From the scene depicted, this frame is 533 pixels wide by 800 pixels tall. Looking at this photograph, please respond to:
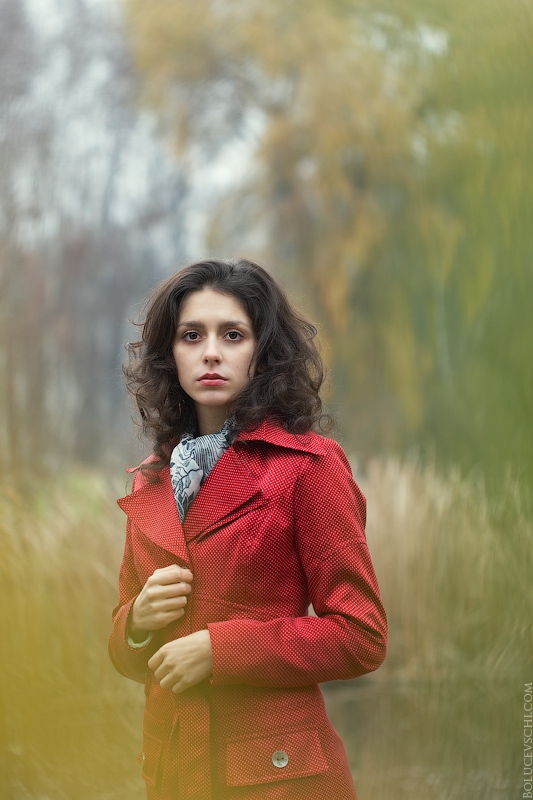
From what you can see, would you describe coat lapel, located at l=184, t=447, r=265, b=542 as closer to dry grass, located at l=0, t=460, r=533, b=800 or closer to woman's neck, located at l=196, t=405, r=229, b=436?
woman's neck, located at l=196, t=405, r=229, b=436

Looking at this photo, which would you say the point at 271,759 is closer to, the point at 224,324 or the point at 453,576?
the point at 224,324

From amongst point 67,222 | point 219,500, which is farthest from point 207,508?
point 67,222

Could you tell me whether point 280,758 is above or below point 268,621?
below


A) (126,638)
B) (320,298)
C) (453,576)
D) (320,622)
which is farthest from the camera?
(320,298)

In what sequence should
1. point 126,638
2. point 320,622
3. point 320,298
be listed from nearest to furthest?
point 320,622 < point 126,638 < point 320,298

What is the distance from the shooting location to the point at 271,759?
77 centimetres

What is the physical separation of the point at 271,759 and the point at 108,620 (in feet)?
2.75

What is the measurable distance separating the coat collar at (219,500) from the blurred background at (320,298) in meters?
0.69

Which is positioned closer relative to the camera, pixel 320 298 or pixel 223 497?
pixel 223 497

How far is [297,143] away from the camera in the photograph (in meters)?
1.54

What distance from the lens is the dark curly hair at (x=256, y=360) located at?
0.86 metres

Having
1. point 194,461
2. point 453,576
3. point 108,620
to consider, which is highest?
point 194,461

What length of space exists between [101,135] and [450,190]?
77cm

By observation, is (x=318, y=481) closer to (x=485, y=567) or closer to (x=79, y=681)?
(x=485, y=567)
